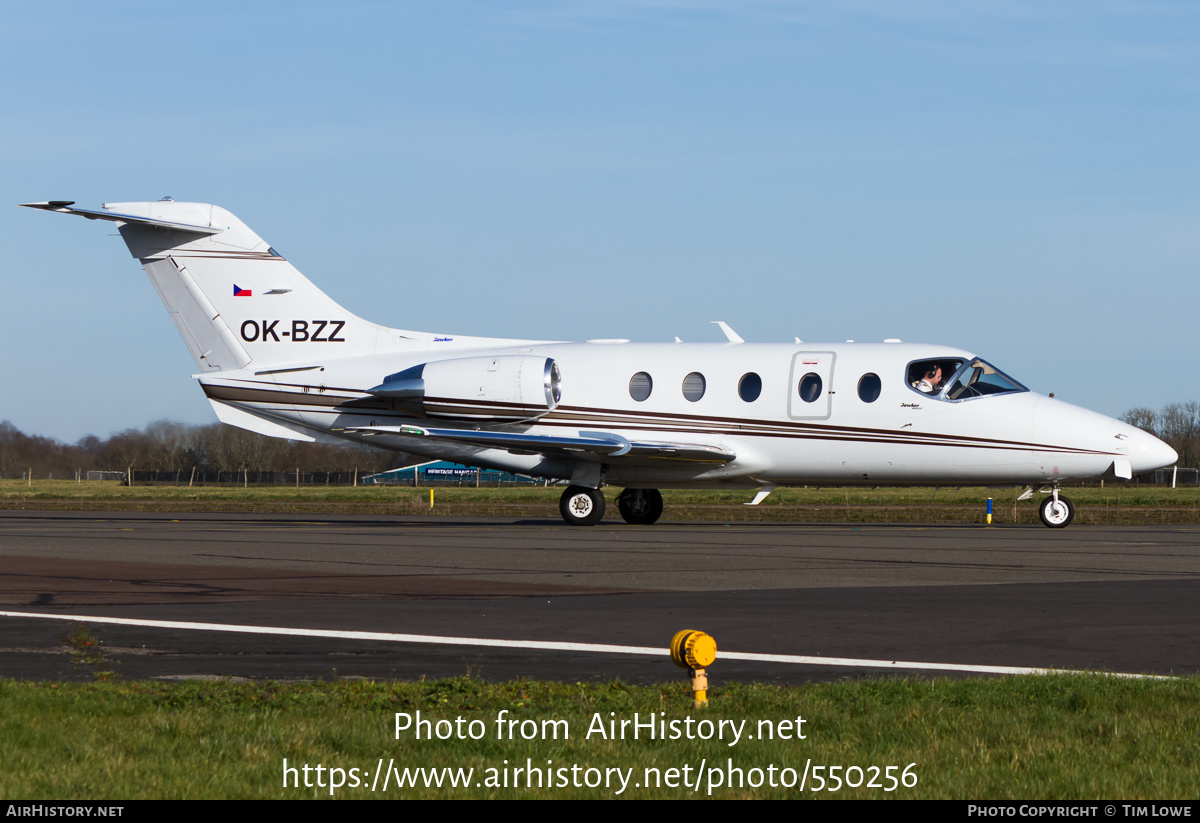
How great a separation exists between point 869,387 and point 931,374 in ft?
3.83

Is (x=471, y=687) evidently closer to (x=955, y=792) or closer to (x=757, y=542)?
(x=955, y=792)

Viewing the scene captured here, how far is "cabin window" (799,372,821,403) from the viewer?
924 inches

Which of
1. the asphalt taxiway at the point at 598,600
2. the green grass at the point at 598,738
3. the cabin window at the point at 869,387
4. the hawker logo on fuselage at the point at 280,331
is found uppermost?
the hawker logo on fuselage at the point at 280,331

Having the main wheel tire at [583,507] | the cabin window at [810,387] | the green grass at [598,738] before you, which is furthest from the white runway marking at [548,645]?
the cabin window at [810,387]

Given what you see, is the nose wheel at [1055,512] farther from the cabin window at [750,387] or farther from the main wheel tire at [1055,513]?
the cabin window at [750,387]

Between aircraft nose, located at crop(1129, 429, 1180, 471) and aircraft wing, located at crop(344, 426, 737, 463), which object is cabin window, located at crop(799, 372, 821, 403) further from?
aircraft nose, located at crop(1129, 429, 1180, 471)

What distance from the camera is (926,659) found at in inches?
324

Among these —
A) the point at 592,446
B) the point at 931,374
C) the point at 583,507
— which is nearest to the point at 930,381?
the point at 931,374

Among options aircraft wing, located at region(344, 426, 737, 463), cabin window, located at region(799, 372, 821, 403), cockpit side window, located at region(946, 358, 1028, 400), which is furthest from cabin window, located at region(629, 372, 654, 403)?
cockpit side window, located at region(946, 358, 1028, 400)

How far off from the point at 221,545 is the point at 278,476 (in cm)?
7420

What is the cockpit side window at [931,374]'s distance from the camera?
23.0m

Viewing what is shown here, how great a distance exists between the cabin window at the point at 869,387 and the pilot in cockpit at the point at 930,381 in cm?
67

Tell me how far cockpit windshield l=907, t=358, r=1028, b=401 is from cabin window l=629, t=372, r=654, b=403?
505cm

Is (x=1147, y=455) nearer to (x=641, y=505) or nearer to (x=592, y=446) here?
(x=641, y=505)
